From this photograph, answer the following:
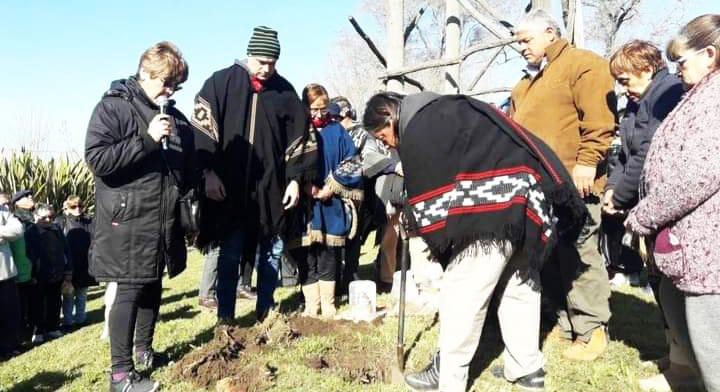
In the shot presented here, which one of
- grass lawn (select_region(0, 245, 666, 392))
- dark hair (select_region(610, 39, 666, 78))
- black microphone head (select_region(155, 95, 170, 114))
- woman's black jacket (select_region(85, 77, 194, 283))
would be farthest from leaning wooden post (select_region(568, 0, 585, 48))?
woman's black jacket (select_region(85, 77, 194, 283))

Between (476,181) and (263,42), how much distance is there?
204 cm

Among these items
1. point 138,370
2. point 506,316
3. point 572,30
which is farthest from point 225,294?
point 572,30

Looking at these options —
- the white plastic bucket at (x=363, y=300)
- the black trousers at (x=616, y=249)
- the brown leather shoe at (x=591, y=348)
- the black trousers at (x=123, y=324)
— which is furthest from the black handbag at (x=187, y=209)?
the black trousers at (x=616, y=249)

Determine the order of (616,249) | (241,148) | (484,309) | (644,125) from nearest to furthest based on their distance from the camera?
(484,309) → (644,125) → (241,148) → (616,249)

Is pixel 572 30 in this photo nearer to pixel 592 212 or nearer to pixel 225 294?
pixel 592 212

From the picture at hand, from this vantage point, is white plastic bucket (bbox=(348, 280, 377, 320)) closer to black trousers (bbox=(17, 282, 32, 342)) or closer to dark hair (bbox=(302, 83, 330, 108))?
dark hair (bbox=(302, 83, 330, 108))

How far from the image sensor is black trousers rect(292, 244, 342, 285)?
4.75 metres

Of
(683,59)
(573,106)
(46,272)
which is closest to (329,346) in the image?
(573,106)

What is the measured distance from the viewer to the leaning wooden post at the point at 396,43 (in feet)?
25.7

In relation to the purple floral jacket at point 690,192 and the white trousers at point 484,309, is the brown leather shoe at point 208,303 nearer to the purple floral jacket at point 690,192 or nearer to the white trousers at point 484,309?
the white trousers at point 484,309

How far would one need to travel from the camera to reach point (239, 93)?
162 inches

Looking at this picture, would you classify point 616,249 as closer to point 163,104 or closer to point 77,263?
point 163,104

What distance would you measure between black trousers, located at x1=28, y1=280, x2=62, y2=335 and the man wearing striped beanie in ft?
8.77

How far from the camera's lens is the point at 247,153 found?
4.14 meters
